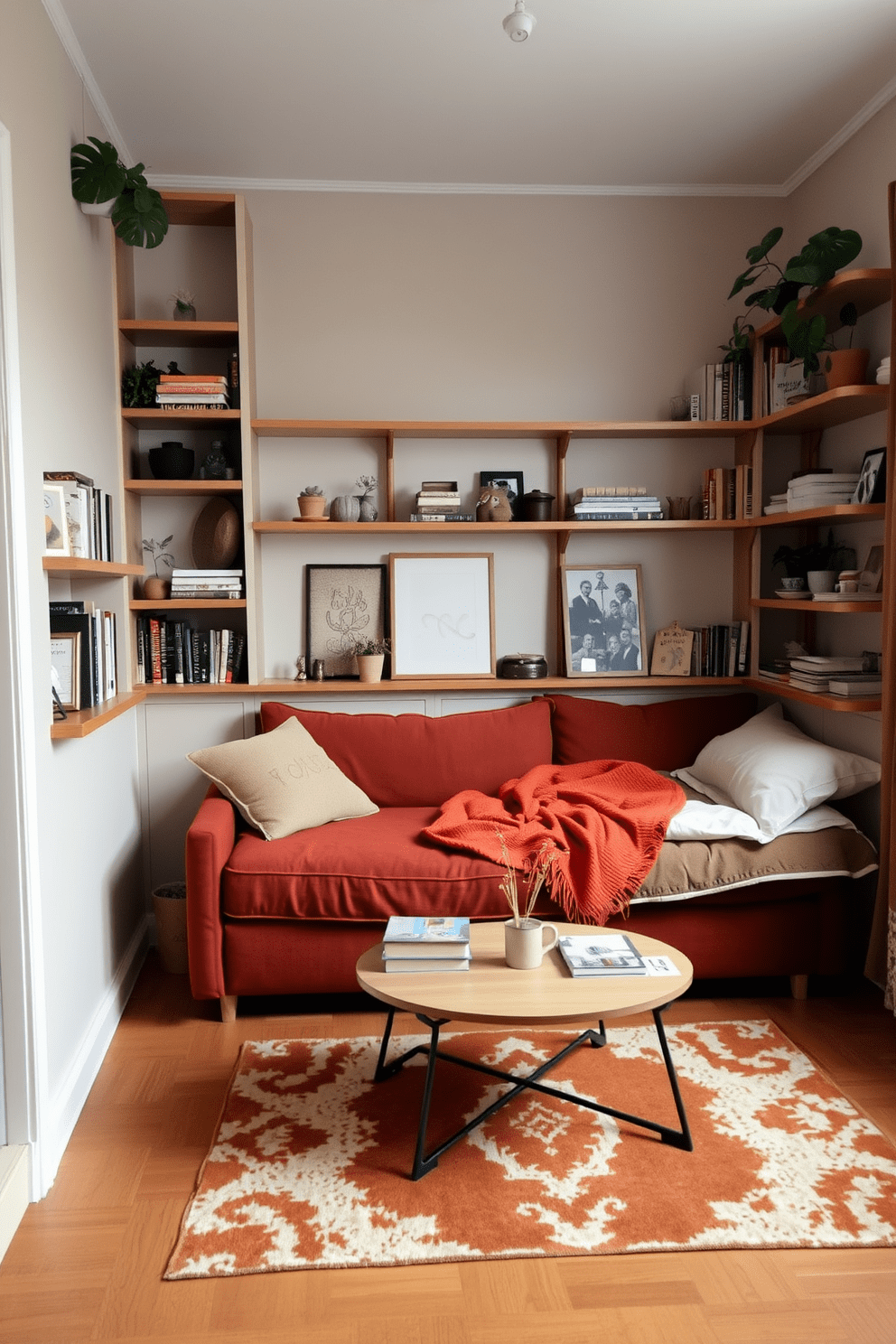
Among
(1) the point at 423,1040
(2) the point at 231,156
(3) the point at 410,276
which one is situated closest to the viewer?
(1) the point at 423,1040

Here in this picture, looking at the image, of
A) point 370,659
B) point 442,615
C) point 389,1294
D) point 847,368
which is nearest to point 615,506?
point 442,615

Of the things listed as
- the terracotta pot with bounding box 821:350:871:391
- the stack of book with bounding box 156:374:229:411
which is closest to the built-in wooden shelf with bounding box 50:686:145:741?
the stack of book with bounding box 156:374:229:411

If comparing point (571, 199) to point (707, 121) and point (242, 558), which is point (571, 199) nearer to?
point (707, 121)

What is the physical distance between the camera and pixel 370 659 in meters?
3.75

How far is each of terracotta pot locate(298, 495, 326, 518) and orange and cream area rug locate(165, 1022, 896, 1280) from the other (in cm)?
188

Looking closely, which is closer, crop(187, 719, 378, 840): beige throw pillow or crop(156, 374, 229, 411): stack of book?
crop(187, 719, 378, 840): beige throw pillow

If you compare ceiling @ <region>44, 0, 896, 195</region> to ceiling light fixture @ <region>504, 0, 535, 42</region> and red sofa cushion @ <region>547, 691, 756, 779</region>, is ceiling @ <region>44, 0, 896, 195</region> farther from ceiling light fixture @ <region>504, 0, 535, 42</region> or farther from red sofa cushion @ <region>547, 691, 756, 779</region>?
red sofa cushion @ <region>547, 691, 756, 779</region>

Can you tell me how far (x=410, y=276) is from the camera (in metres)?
3.87

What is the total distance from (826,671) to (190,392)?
2.41m

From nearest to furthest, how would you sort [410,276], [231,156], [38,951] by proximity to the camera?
[38,951] < [231,156] < [410,276]

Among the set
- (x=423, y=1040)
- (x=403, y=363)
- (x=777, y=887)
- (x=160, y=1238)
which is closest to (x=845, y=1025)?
(x=777, y=887)

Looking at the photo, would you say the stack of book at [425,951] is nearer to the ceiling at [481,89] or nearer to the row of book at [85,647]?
the row of book at [85,647]

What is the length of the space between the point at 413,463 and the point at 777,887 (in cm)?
208

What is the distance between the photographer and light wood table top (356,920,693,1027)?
209 centimetres
